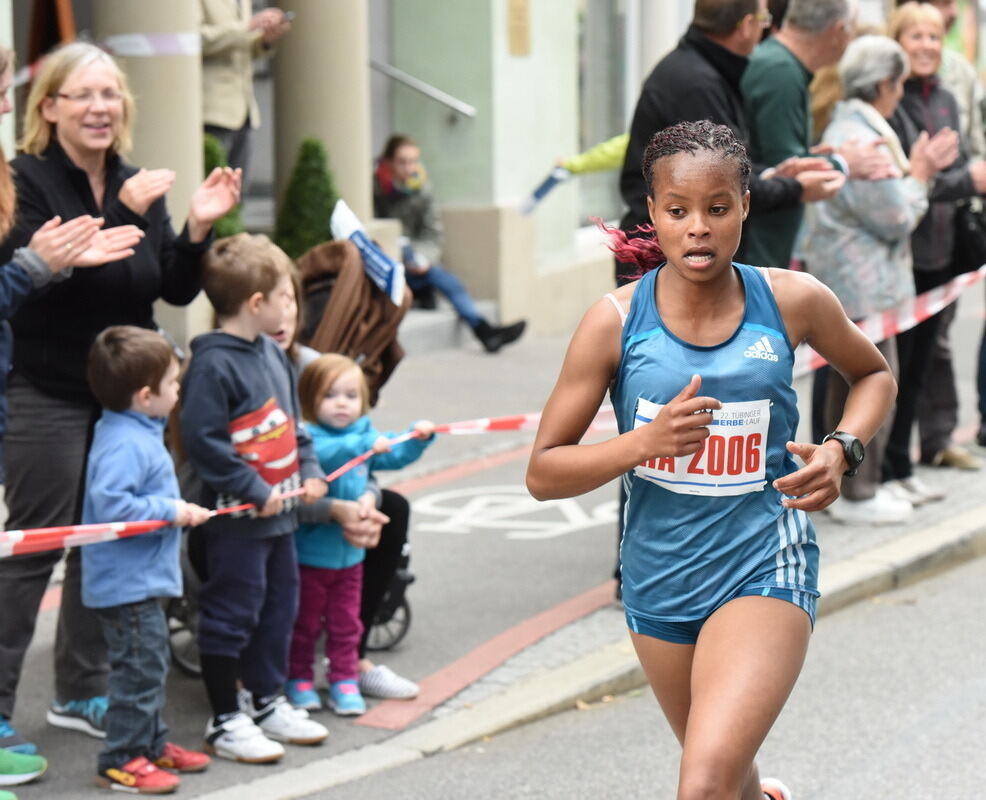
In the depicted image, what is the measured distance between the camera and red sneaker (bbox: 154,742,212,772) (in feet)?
17.4

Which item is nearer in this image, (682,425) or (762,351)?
(682,425)

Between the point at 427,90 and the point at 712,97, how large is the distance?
7.63 metres

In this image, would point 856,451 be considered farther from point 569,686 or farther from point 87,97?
point 87,97

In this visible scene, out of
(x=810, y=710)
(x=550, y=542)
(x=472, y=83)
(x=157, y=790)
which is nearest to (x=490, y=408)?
(x=550, y=542)

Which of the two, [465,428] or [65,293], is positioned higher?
[65,293]

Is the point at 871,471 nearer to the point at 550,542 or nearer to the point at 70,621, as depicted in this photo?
the point at 550,542

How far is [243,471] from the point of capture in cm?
530

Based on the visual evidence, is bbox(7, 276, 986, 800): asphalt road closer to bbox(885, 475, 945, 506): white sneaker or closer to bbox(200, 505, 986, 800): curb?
bbox(200, 505, 986, 800): curb

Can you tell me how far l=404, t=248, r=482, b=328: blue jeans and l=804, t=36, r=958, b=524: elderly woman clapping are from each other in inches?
197

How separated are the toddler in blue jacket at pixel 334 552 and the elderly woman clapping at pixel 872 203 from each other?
2.88m

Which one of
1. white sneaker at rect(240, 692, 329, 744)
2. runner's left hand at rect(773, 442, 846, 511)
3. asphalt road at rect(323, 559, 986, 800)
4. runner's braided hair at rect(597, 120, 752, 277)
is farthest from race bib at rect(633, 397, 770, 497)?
white sneaker at rect(240, 692, 329, 744)

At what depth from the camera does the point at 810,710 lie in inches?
241

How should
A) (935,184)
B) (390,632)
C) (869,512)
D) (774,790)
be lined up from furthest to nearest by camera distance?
(935,184) → (869,512) → (390,632) → (774,790)

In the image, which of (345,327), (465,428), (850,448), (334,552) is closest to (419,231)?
(465,428)
